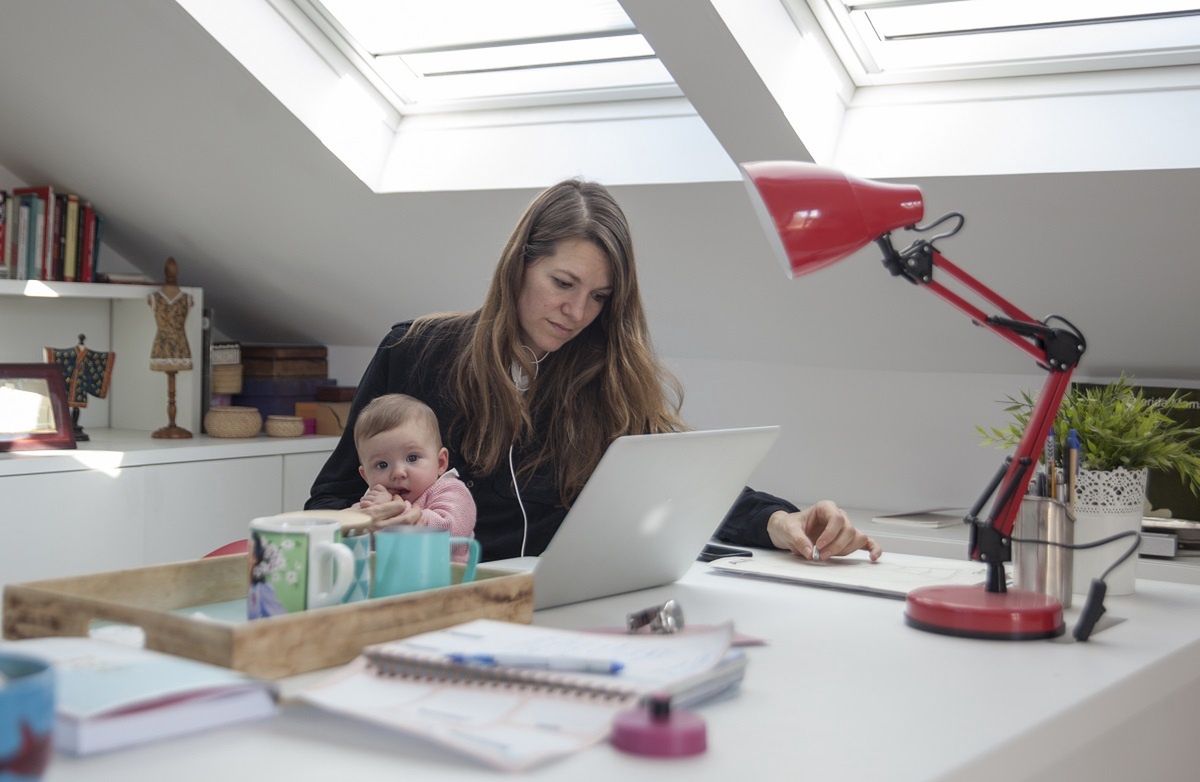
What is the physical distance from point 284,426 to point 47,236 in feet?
2.83

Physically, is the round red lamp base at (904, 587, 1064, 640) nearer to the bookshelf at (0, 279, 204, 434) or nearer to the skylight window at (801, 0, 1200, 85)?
the skylight window at (801, 0, 1200, 85)

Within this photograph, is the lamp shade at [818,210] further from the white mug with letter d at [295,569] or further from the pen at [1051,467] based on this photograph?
the white mug with letter d at [295,569]

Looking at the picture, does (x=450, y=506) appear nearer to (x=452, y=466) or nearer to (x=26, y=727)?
(x=452, y=466)

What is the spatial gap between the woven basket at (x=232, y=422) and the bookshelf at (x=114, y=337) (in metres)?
0.09

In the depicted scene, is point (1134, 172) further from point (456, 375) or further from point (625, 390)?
point (456, 375)

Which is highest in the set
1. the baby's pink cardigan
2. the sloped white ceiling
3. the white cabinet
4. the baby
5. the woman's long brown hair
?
the sloped white ceiling

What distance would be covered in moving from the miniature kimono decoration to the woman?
1.83m

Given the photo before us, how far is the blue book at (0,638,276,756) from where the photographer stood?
0.84 m

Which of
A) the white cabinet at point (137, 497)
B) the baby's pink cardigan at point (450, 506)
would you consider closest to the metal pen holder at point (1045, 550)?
the baby's pink cardigan at point (450, 506)

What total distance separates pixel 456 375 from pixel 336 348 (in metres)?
2.07

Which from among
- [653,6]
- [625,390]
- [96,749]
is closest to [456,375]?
[625,390]

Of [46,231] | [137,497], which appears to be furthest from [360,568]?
[46,231]

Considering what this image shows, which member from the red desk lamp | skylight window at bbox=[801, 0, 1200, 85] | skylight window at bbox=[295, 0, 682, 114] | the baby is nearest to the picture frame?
skylight window at bbox=[295, 0, 682, 114]

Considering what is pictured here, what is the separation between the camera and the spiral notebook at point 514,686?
2.86ft
